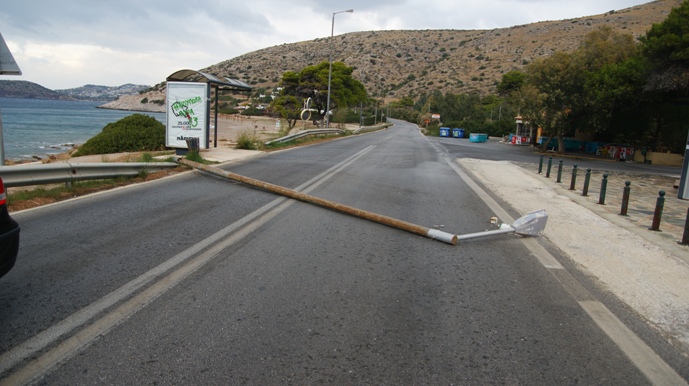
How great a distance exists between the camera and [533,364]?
3789mm

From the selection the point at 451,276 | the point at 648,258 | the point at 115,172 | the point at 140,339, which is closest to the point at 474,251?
the point at 451,276

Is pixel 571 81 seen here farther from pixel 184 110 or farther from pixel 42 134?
pixel 42 134

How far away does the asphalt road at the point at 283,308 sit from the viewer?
11.7 feet

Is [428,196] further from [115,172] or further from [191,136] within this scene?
[191,136]

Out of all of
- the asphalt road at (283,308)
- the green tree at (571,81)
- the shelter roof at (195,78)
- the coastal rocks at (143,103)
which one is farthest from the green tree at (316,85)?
the coastal rocks at (143,103)

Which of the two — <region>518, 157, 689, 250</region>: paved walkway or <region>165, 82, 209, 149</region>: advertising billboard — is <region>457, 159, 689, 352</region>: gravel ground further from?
<region>165, 82, 209, 149</region>: advertising billboard

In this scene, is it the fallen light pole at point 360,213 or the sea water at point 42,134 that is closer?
the fallen light pole at point 360,213

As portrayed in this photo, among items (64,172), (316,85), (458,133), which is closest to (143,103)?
(316,85)

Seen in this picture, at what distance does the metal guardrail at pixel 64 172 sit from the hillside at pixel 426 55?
103450 mm

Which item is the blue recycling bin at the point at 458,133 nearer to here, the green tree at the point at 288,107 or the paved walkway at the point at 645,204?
the green tree at the point at 288,107

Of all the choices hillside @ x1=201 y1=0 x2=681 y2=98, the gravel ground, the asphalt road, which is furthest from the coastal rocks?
the asphalt road

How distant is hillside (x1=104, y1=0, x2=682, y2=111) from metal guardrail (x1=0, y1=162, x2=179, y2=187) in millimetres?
103450

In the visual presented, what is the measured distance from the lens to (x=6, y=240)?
163 inches

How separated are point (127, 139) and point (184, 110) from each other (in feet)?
17.8
